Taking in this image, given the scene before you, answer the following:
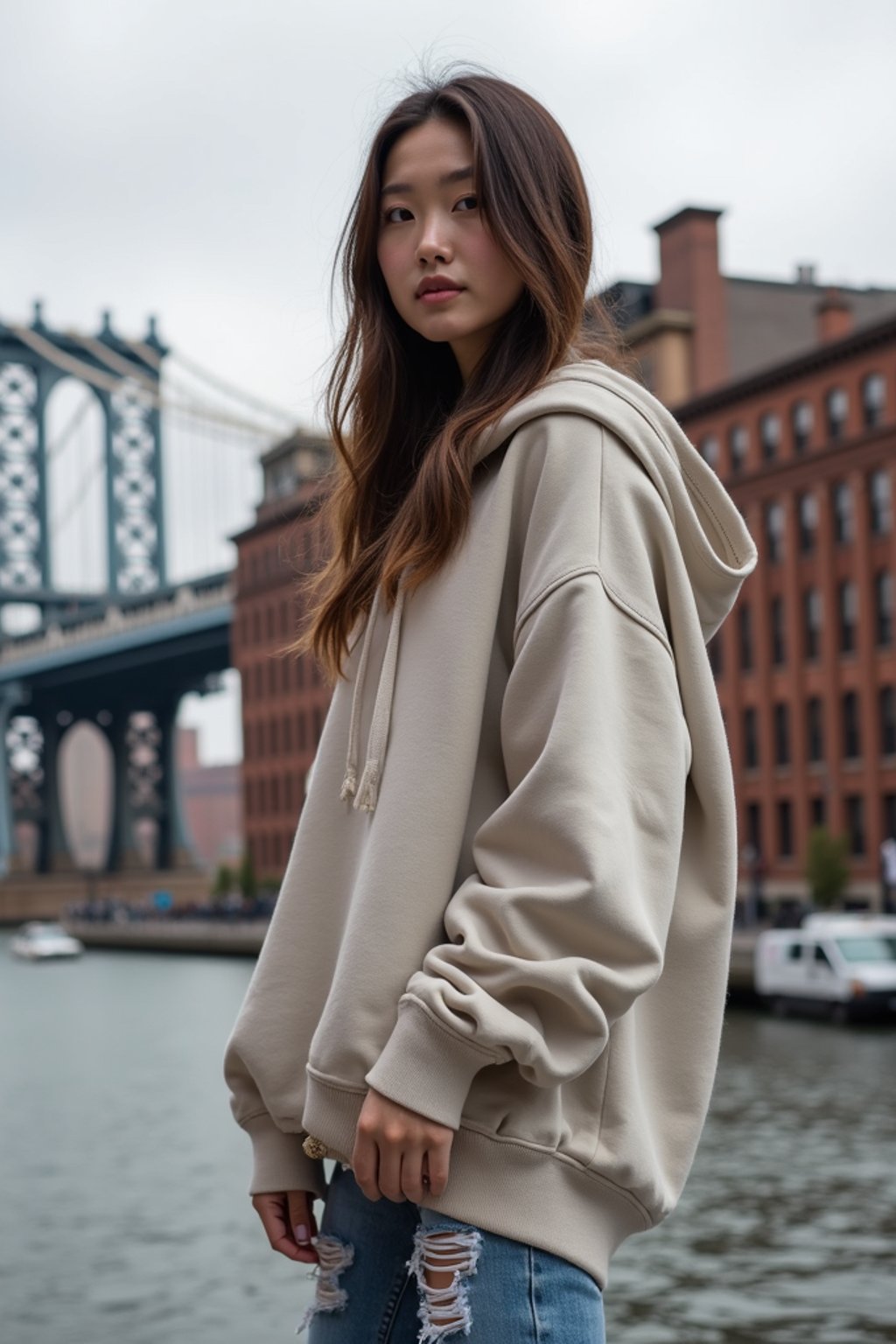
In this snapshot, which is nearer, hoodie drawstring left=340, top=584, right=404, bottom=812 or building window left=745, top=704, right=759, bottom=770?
hoodie drawstring left=340, top=584, right=404, bottom=812

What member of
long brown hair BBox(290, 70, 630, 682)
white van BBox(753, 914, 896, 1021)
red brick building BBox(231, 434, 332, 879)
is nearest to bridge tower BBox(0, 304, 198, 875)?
red brick building BBox(231, 434, 332, 879)

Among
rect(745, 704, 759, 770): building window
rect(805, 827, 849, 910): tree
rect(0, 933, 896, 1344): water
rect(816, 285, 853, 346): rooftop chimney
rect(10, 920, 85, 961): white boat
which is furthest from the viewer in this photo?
rect(10, 920, 85, 961): white boat

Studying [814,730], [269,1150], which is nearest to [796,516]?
[814,730]

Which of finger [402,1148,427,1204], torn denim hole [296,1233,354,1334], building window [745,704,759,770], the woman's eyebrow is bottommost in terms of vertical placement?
torn denim hole [296,1233,354,1334]

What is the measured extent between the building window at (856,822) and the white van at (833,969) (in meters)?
16.8

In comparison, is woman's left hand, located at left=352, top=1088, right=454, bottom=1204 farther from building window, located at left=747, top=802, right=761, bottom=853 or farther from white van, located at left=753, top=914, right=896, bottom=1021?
building window, located at left=747, top=802, right=761, bottom=853

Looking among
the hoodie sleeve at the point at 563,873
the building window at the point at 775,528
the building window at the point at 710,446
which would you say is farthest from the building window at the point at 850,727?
the hoodie sleeve at the point at 563,873

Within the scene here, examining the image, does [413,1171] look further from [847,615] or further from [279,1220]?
[847,615]

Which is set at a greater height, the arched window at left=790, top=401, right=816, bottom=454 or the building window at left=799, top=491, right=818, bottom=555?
the arched window at left=790, top=401, right=816, bottom=454

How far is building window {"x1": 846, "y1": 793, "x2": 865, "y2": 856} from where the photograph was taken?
1697 inches

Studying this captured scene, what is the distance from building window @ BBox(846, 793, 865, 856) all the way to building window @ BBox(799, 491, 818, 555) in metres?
6.12

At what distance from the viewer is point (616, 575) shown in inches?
73.4

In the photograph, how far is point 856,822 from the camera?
43.6 meters

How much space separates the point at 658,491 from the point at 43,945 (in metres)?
54.1
